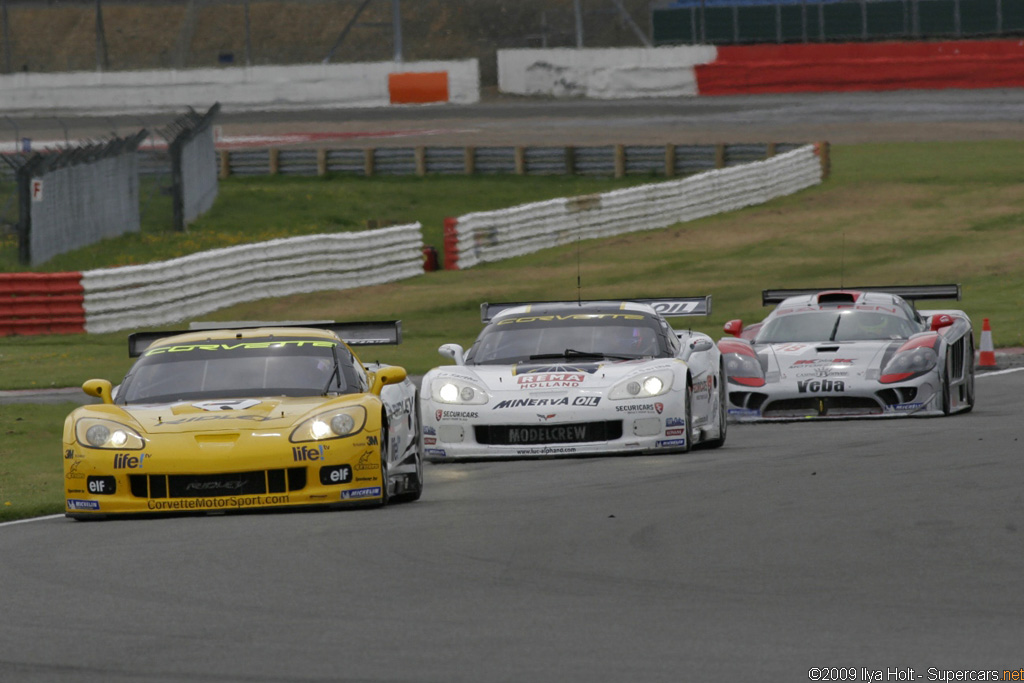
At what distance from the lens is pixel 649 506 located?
952 cm

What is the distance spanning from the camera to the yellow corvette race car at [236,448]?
9.74 m

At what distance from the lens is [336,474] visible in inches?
388

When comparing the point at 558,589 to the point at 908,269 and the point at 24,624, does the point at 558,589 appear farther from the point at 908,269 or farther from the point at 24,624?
the point at 908,269

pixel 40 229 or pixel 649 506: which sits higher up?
pixel 40 229

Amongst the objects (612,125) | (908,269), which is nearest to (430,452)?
(908,269)

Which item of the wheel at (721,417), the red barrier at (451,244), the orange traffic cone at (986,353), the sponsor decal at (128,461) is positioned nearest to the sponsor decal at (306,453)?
the sponsor decal at (128,461)

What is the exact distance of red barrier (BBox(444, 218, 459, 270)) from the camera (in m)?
32.9

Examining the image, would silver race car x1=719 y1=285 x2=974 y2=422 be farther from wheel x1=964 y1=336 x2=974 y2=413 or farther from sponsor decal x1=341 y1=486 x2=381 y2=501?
sponsor decal x1=341 y1=486 x2=381 y2=501

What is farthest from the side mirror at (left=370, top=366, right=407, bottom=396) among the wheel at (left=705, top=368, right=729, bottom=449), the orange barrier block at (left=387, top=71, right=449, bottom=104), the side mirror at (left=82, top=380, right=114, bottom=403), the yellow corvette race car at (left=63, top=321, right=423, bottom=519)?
the orange barrier block at (left=387, top=71, right=449, bottom=104)

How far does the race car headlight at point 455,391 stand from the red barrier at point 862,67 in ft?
147

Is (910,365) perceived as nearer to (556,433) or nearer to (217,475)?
(556,433)

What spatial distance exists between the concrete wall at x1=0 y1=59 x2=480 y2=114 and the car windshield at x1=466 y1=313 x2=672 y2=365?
144 feet

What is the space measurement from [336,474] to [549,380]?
3.25 meters

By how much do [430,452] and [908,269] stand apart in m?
18.9
